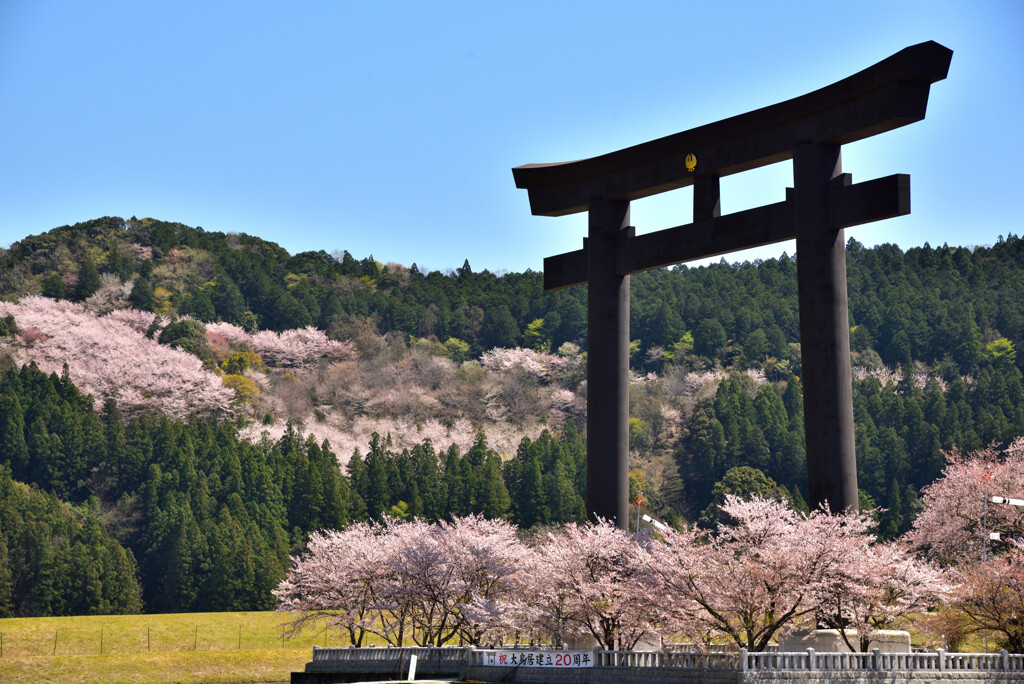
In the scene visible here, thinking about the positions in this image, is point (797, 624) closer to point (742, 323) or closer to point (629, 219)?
point (629, 219)

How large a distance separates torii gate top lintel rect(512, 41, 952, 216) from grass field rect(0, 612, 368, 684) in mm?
26694

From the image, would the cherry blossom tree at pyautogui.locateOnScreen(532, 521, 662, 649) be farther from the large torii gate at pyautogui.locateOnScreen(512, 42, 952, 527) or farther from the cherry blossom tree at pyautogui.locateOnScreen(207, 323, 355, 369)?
the cherry blossom tree at pyautogui.locateOnScreen(207, 323, 355, 369)

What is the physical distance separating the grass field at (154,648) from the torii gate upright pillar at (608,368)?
2514cm

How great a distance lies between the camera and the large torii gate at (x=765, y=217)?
949 inches

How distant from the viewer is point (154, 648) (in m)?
56.6

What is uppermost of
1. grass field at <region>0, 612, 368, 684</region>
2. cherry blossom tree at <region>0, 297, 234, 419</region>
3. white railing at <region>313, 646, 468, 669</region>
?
cherry blossom tree at <region>0, 297, 234, 419</region>

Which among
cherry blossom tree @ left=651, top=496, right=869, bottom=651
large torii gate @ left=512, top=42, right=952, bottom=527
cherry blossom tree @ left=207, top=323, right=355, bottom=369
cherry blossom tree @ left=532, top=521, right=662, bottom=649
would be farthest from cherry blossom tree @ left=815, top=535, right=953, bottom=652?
cherry blossom tree @ left=207, top=323, right=355, bottom=369

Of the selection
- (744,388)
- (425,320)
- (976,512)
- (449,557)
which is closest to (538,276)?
(425,320)

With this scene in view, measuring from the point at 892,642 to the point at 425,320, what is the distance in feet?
328

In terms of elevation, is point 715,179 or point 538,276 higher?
point 538,276

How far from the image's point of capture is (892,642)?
25.0 metres

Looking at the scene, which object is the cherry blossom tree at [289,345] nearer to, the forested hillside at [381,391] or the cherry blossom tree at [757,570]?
the forested hillside at [381,391]

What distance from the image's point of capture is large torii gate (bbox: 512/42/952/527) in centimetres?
2409

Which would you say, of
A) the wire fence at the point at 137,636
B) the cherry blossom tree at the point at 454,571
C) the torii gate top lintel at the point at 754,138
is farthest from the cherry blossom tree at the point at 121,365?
the torii gate top lintel at the point at 754,138
